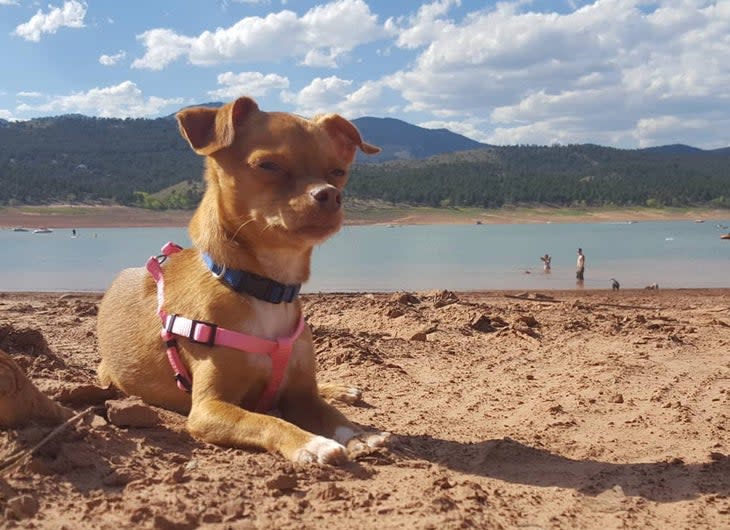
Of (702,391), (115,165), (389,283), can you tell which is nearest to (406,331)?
(702,391)

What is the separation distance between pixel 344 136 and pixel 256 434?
6.12ft

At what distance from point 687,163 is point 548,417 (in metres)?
208

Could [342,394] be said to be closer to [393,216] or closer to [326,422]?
[326,422]

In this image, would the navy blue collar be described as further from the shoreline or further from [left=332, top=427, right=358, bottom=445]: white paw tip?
the shoreline

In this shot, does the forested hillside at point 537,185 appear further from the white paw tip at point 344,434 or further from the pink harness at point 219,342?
the white paw tip at point 344,434

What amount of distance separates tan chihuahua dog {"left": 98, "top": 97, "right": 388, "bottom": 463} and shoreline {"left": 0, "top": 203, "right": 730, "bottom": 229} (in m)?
74.0

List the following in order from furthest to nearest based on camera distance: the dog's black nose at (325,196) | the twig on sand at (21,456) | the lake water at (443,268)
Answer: the lake water at (443,268) < the dog's black nose at (325,196) < the twig on sand at (21,456)

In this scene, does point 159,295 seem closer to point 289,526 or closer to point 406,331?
point 289,526

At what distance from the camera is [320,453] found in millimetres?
3951

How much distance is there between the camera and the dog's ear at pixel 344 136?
16.0ft

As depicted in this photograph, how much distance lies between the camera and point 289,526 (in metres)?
3.21

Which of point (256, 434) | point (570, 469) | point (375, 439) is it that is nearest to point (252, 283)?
point (256, 434)

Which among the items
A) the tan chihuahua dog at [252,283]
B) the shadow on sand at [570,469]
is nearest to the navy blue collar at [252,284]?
the tan chihuahua dog at [252,283]

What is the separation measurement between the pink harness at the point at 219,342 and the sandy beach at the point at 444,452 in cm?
34
